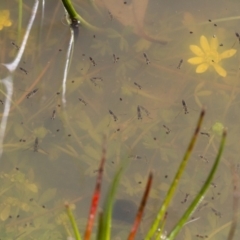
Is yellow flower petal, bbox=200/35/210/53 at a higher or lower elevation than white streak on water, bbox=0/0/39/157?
higher

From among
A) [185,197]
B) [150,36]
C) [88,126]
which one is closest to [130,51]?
[150,36]

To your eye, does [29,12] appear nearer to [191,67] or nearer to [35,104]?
[35,104]

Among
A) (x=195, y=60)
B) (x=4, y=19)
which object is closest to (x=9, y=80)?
(x=4, y=19)

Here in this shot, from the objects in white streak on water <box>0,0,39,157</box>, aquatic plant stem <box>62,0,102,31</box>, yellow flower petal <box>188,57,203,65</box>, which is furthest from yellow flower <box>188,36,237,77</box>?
white streak on water <box>0,0,39,157</box>

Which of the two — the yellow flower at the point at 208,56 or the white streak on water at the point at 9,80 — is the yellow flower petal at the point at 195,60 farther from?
the white streak on water at the point at 9,80

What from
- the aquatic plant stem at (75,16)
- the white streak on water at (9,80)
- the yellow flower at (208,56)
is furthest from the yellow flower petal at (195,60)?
the white streak on water at (9,80)

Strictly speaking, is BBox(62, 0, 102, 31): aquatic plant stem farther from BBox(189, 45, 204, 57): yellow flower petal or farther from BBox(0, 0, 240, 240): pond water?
BBox(189, 45, 204, 57): yellow flower petal

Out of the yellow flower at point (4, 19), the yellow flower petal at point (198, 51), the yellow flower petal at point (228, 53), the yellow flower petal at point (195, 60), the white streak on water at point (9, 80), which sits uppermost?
the yellow flower petal at point (228, 53)
